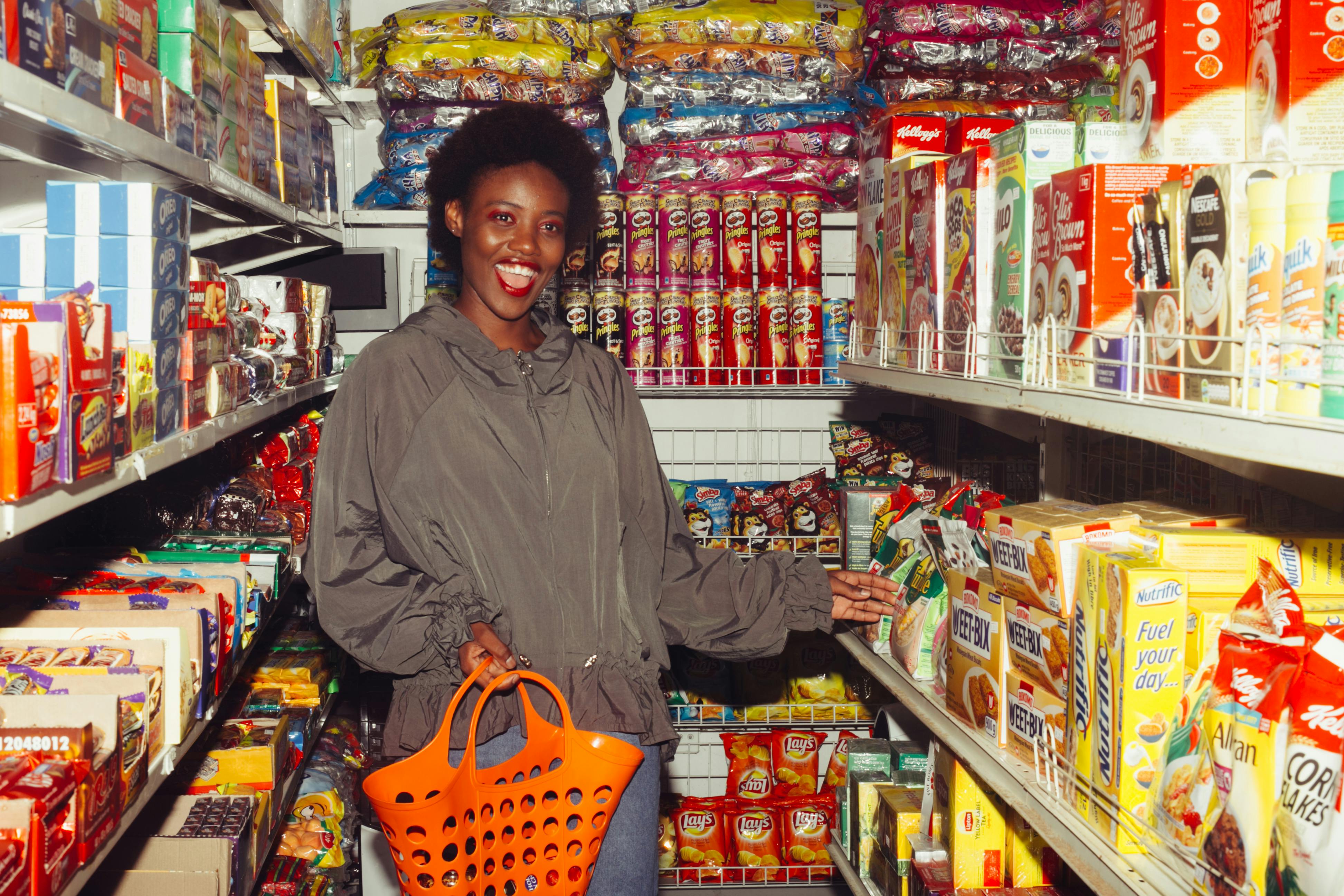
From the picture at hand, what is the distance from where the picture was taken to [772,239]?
3381 mm

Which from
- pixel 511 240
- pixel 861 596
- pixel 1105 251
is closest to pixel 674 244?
pixel 511 240

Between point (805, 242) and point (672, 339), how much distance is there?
514 mm

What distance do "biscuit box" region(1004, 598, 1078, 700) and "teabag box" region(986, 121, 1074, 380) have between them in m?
0.36

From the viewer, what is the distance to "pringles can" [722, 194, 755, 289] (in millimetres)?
3365

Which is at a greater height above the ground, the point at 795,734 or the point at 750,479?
the point at 750,479

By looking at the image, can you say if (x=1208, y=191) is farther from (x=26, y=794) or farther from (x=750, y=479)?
(x=750, y=479)

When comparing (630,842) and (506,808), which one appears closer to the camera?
(506,808)

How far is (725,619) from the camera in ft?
7.39

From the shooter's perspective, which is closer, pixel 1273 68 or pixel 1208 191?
pixel 1208 191

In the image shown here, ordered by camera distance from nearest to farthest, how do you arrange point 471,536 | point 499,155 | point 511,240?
1. point 471,536
2. point 511,240
3. point 499,155

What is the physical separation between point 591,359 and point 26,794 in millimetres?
1319

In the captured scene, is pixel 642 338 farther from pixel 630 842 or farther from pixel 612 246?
pixel 630 842

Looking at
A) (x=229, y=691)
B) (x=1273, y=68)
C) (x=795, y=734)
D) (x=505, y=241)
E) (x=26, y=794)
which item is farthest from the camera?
(x=795, y=734)

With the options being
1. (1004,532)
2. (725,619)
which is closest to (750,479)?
(725,619)
